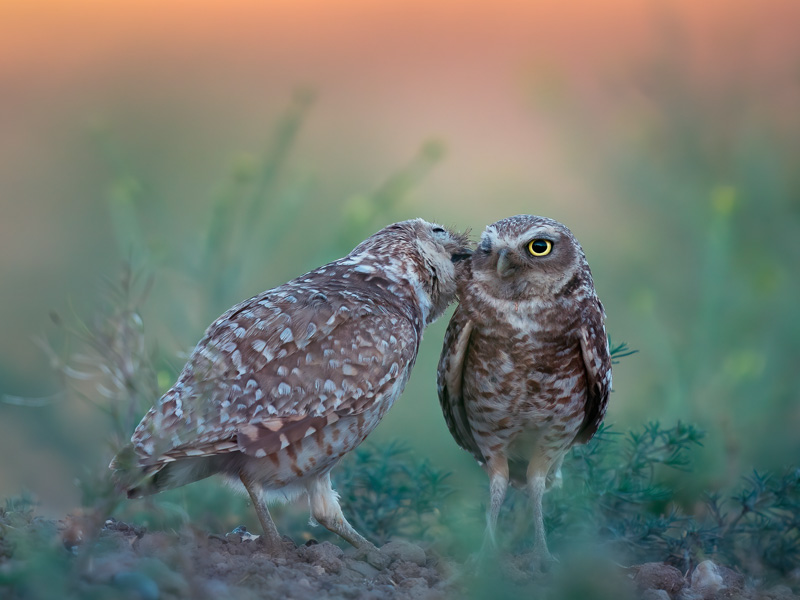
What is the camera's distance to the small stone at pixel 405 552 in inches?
178

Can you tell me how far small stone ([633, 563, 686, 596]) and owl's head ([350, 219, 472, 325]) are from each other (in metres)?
1.85

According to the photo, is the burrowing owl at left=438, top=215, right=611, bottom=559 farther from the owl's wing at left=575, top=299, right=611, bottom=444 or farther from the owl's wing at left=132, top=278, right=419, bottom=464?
the owl's wing at left=132, top=278, right=419, bottom=464

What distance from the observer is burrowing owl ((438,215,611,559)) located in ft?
16.3

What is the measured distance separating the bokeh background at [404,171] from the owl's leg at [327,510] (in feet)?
3.92

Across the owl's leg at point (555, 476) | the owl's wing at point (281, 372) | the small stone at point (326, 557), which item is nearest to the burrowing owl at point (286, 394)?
the owl's wing at point (281, 372)

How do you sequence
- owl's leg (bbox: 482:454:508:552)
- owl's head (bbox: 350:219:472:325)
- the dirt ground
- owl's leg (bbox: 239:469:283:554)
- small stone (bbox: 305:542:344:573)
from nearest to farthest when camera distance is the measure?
1. the dirt ground
2. small stone (bbox: 305:542:344:573)
3. owl's leg (bbox: 239:469:283:554)
4. owl's leg (bbox: 482:454:508:552)
5. owl's head (bbox: 350:219:472:325)

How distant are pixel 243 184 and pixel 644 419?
10.5 feet

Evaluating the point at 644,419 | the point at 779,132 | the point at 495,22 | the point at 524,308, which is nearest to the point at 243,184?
the point at 524,308

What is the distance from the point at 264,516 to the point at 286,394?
57 centimetres

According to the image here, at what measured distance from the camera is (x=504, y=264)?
497cm

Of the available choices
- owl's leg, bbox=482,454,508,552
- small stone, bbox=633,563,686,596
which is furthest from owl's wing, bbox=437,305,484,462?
small stone, bbox=633,563,686,596

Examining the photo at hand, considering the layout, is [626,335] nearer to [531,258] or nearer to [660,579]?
[531,258]

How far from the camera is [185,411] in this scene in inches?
171

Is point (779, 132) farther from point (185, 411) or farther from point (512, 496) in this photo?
point (185, 411)
